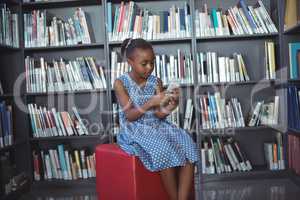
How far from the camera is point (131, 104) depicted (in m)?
2.33

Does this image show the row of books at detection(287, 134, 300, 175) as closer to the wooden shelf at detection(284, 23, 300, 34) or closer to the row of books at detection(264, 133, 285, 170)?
the row of books at detection(264, 133, 285, 170)

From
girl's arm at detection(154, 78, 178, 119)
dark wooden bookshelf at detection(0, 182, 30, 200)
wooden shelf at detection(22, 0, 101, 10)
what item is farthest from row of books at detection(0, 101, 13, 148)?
girl's arm at detection(154, 78, 178, 119)

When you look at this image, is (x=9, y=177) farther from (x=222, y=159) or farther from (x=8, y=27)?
(x=222, y=159)

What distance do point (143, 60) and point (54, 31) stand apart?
1.39 meters

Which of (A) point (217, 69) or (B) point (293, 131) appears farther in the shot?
(A) point (217, 69)

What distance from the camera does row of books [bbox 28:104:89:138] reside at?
336 centimetres

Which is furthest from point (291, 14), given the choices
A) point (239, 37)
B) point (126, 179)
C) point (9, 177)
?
point (9, 177)

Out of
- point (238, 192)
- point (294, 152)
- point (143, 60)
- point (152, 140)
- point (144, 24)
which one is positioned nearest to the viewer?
point (152, 140)

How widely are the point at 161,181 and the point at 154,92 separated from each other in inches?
22.7

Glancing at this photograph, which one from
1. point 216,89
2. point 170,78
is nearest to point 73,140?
point 170,78

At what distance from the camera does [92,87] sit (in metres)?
3.37

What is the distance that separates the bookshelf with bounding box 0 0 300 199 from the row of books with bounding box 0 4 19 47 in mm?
52

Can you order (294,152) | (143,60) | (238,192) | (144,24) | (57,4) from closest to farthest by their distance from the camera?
(143,60) → (238,192) → (294,152) → (144,24) → (57,4)

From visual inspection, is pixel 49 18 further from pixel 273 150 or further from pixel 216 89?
pixel 273 150
